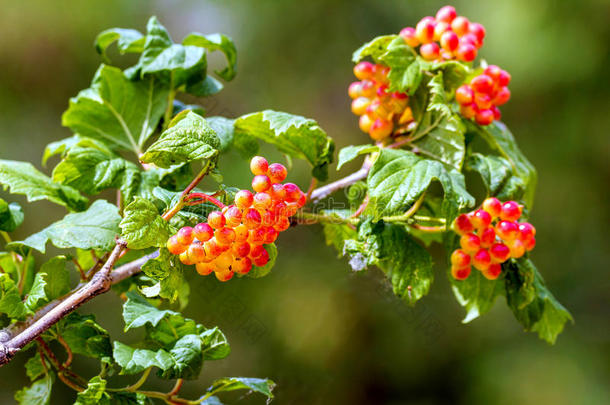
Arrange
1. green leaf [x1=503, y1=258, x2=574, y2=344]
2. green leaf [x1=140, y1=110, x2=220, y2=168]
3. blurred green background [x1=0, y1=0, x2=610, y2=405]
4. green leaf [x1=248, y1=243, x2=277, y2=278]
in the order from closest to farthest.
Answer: green leaf [x1=140, y1=110, x2=220, y2=168] → green leaf [x1=248, y1=243, x2=277, y2=278] → green leaf [x1=503, y1=258, x2=574, y2=344] → blurred green background [x1=0, y1=0, x2=610, y2=405]

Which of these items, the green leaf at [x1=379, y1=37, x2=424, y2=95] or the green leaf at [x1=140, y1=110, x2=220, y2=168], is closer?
the green leaf at [x1=140, y1=110, x2=220, y2=168]

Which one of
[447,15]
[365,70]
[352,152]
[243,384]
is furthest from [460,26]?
[243,384]

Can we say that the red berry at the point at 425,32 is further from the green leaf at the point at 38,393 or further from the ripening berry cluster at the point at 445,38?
the green leaf at the point at 38,393

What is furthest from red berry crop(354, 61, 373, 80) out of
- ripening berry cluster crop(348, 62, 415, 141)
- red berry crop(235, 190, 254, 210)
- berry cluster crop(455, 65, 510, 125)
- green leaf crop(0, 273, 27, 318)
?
green leaf crop(0, 273, 27, 318)

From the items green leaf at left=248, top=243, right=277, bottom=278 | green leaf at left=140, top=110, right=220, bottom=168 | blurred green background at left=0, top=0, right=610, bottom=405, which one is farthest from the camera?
blurred green background at left=0, top=0, right=610, bottom=405

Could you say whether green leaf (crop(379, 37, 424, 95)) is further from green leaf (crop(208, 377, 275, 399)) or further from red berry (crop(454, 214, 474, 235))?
green leaf (crop(208, 377, 275, 399))

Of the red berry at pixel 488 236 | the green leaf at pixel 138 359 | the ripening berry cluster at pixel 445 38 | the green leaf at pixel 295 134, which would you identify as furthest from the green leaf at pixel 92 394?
the ripening berry cluster at pixel 445 38

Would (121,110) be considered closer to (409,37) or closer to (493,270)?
(409,37)

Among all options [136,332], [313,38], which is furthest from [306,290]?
[313,38]
